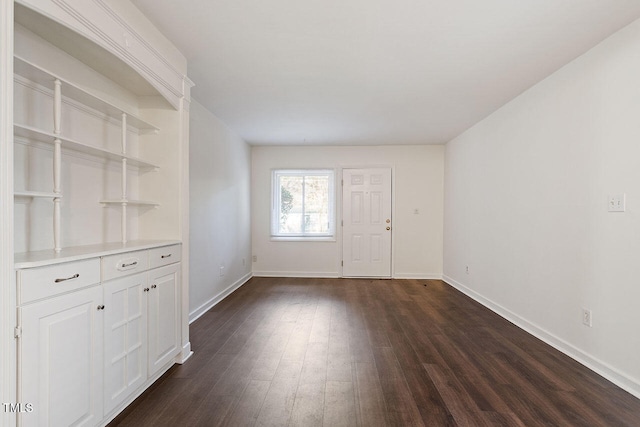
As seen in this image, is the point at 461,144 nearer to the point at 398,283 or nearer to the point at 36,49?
the point at 398,283

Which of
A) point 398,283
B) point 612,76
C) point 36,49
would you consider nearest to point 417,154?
point 398,283

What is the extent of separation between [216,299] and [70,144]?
2.82 meters

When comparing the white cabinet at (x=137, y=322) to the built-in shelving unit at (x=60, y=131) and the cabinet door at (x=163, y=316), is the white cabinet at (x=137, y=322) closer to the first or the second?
the cabinet door at (x=163, y=316)

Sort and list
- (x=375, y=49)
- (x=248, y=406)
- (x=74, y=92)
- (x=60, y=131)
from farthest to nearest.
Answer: (x=375, y=49) → (x=248, y=406) → (x=74, y=92) → (x=60, y=131)

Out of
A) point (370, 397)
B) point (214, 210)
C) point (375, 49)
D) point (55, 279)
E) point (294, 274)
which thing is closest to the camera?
point (55, 279)

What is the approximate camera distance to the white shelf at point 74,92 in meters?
1.52

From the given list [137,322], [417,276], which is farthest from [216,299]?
[417,276]

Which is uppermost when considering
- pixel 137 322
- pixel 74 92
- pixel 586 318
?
pixel 74 92

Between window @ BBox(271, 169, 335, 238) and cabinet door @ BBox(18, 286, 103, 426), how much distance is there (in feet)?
14.7

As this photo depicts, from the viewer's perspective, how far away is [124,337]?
189 cm

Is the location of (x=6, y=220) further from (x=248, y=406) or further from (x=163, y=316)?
(x=248, y=406)

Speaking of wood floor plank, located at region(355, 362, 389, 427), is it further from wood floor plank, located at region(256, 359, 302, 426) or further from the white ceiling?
the white ceiling

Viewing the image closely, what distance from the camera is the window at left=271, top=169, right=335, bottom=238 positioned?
20.1ft

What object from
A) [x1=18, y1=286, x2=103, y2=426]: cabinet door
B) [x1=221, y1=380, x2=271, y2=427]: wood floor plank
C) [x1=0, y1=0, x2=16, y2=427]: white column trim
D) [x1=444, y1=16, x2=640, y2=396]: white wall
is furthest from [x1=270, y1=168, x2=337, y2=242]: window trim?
[x1=0, y1=0, x2=16, y2=427]: white column trim
